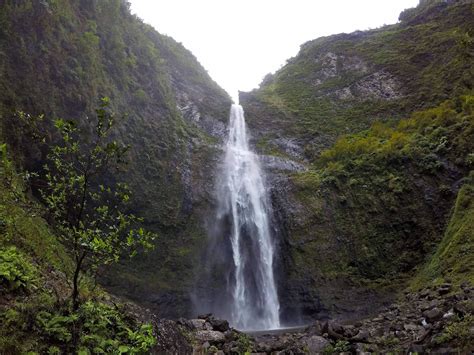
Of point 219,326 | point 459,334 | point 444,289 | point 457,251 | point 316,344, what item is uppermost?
point 457,251

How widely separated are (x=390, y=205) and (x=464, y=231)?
17.0 feet

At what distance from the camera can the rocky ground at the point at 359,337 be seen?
6234 mm

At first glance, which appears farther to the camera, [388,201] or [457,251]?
[388,201]

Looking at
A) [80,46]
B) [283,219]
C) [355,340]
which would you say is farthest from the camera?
[283,219]

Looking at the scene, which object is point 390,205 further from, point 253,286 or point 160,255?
point 160,255

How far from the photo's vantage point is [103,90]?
63.1 ft

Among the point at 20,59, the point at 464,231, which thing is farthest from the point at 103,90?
the point at 464,231

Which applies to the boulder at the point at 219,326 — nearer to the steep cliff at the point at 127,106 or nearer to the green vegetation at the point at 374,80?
the steep cliff at the point at 127,106

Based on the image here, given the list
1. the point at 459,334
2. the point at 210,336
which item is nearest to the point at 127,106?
the point at 210,336

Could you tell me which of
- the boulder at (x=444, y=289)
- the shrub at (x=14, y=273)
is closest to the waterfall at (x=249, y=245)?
the boulder at (x=444, y=289)

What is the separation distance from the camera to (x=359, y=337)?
8.52 m

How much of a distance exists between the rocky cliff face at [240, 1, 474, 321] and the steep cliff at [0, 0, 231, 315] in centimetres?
489

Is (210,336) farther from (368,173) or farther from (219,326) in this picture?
(368,173)

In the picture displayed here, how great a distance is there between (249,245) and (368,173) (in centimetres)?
755
